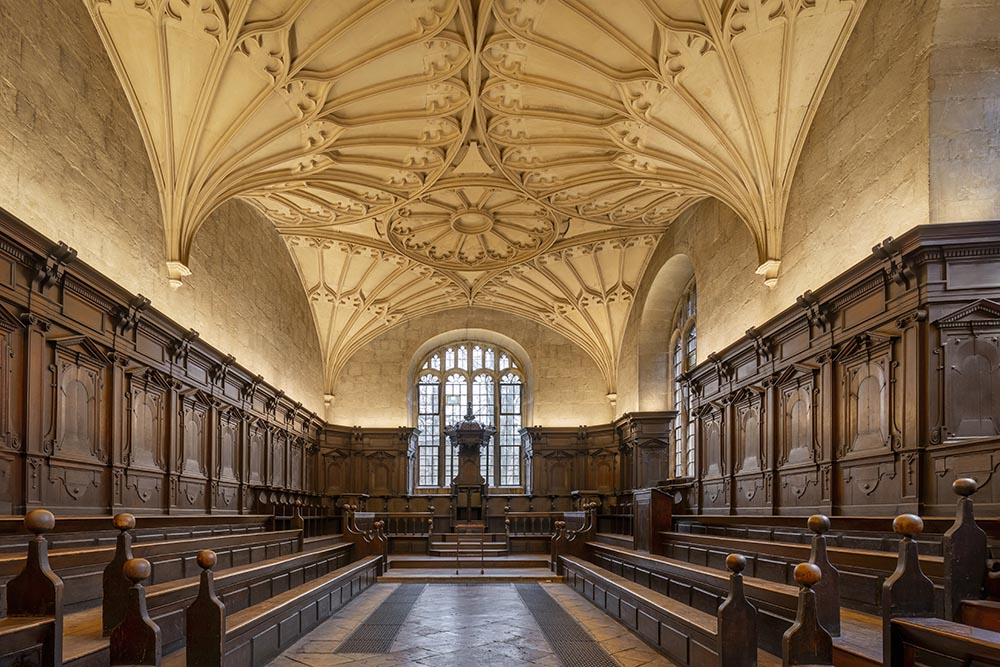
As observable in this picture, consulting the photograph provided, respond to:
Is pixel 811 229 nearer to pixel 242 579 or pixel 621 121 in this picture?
pixel 621 121

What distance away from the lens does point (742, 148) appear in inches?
468

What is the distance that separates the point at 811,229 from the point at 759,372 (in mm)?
2434

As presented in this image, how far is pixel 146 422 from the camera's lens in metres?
10.9

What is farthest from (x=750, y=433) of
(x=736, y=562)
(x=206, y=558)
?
(x=206, y=558)

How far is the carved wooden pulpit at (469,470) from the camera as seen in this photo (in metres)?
22.5

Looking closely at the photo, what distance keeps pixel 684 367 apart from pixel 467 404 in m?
8.44

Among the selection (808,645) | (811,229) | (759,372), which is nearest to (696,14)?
(811,229)

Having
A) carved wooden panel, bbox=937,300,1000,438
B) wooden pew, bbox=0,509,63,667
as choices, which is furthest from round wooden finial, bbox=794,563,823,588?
carved wooden panel, bbox=937,300,1000,438

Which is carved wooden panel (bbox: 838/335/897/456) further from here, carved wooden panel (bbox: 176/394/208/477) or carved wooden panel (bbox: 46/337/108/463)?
carved wooden panel (bbox: 176/394/208/477)

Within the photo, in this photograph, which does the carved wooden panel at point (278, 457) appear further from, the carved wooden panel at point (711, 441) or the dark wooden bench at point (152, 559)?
the carved wooden panel at point (711, 441)

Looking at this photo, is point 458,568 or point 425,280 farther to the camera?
point 425,280

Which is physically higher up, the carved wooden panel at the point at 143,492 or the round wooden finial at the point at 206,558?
the round wooden finial at the point at 206,558

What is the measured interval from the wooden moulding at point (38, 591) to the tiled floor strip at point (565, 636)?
4.54 meters

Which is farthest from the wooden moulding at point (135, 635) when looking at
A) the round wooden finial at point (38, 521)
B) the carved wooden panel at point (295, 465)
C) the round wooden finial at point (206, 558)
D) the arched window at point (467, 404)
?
the arched window at point (467, 404)
